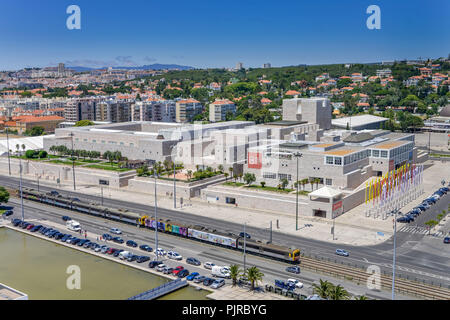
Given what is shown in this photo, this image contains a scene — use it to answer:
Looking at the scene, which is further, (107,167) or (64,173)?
(64,173)

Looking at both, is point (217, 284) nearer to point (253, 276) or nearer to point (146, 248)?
point (253, 276)

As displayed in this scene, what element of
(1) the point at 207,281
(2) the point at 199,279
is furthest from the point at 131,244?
(1) the point at 207,281

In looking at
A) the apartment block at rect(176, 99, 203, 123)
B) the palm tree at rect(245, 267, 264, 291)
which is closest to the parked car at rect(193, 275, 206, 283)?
the palm tree at rect(245, 267, 264, 291)

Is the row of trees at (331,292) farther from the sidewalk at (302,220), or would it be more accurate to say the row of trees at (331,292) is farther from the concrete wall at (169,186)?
the concrete wall at (169,186)

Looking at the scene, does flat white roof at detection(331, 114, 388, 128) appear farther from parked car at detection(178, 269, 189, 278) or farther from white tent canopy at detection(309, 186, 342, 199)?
parked car at detection(178, 269, 189, 278)

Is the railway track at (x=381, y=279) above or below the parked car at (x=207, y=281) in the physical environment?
below

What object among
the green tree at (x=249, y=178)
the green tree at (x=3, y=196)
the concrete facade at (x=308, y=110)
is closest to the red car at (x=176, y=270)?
the green tree at (x=249, y=178)
